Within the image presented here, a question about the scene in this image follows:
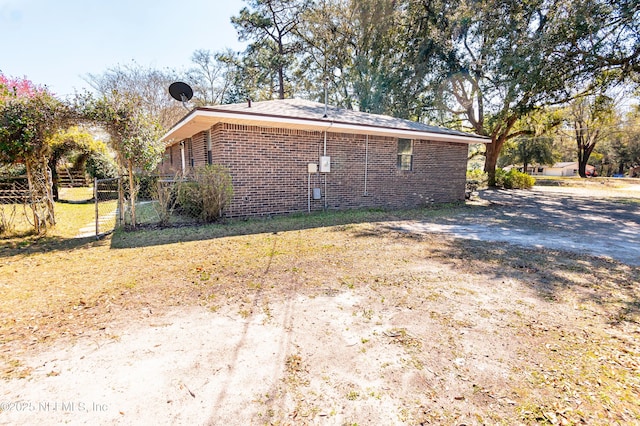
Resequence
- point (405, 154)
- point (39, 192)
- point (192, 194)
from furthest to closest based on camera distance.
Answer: point (405, 154)
point (192, 194)
point (39, 192)

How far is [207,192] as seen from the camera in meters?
7.27

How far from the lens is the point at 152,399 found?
1.89 metres

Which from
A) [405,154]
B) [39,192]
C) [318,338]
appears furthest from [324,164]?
[318,338]

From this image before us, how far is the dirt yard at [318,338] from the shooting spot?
1844 millimetres

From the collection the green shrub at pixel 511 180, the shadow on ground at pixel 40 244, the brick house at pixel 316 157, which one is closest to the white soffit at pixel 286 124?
the brick house at pixel 316 157

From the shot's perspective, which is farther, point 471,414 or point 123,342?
point 123,342

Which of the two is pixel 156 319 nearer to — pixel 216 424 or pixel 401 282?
pixel 216 424

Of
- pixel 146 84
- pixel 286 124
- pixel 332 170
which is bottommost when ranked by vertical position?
pixel 332 170

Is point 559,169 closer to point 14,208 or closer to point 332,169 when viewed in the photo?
point 332,169

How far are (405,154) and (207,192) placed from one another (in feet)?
24.5

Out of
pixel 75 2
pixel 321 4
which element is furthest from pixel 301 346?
pixel 321 4

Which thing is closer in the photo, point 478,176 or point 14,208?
point 14,208

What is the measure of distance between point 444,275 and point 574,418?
2.41 meters

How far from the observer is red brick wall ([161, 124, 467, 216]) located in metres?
8.09
